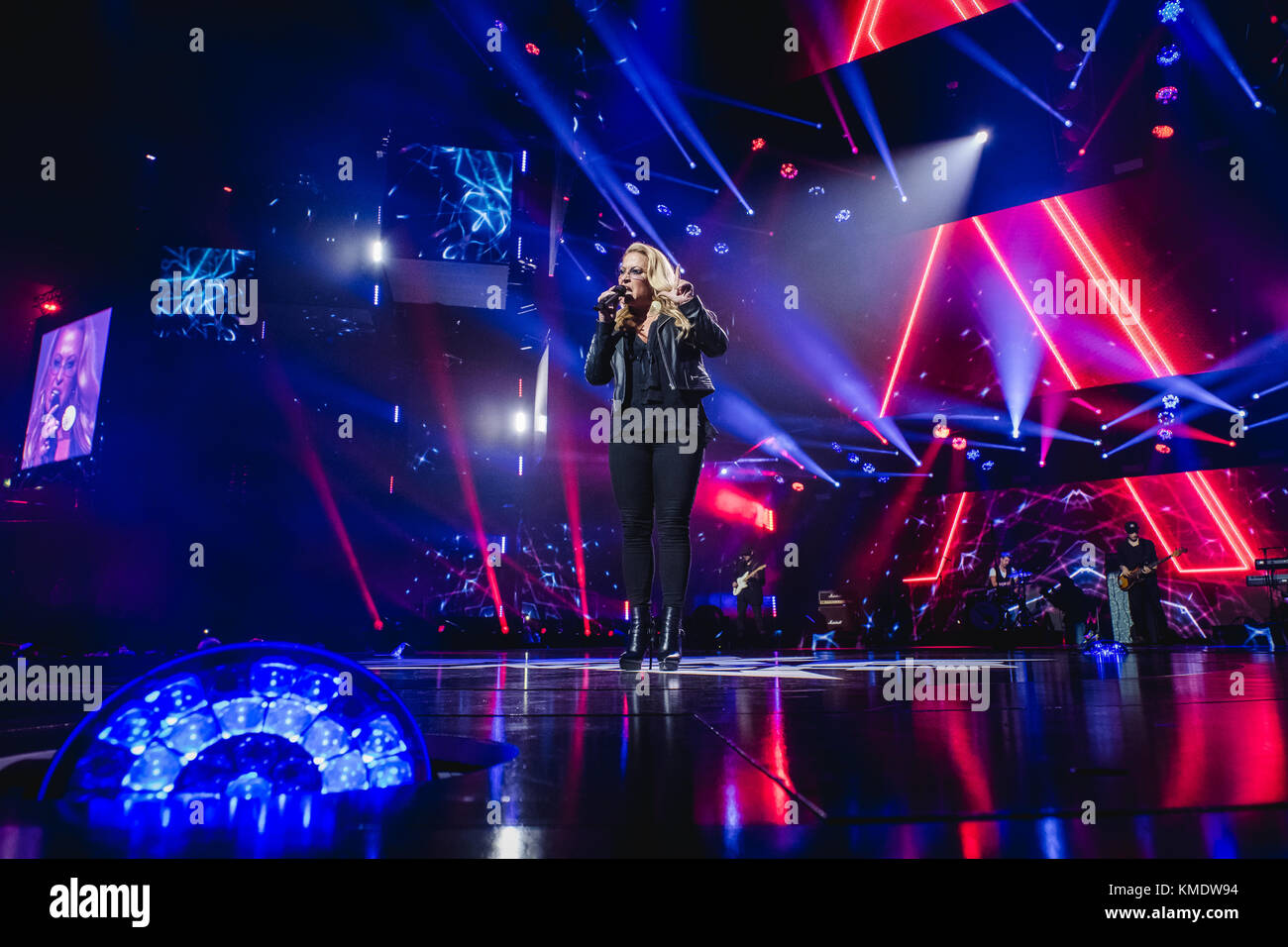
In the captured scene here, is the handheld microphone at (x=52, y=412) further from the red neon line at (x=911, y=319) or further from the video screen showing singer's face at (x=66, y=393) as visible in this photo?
the red neon line at (x=911, y=319)

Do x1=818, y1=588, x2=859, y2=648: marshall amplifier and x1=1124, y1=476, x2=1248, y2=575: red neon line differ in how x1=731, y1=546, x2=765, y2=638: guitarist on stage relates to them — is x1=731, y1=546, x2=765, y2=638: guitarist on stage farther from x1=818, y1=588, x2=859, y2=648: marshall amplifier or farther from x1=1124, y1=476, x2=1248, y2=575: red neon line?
x1=1124, y1=476, x2=1248, y2=575: red neon line

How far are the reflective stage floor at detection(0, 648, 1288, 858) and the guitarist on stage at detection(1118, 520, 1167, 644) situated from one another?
7571 millimetres

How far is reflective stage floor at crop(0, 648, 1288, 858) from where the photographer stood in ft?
1.87

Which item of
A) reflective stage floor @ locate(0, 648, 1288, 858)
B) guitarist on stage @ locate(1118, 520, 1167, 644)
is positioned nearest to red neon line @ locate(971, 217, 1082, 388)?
guitarist on stage @ locate(1118, 520, 1167, 644)

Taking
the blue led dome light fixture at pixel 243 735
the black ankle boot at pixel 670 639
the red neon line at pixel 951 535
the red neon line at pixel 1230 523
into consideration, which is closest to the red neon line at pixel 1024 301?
the red neon line at pixel 1230 523

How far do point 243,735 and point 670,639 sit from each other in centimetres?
192

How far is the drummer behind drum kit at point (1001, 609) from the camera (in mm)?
9812

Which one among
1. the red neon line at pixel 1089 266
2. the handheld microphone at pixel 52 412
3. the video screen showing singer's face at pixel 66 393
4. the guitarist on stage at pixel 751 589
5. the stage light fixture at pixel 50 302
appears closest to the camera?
the video screen showing singer's face at pixel 66 393

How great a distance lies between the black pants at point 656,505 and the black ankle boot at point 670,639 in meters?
0.04

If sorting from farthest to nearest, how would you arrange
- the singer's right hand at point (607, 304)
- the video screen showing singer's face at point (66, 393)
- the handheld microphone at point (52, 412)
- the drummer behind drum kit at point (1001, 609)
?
1. the drummer behind drum kit at point (1001, 609)
2. the handheld microphone at point (52, 412)
3. the video screen showing singer's face at point (66, 393)
4. the singer's right hand at point (607, 304)

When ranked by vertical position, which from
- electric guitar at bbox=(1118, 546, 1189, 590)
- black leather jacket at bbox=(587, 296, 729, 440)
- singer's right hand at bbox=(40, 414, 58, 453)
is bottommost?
electric guitar at bbox=(1118, 546, 1189, 590)

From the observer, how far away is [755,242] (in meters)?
10.1

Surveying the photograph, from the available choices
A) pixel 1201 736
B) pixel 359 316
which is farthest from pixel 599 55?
pixel 1201 736

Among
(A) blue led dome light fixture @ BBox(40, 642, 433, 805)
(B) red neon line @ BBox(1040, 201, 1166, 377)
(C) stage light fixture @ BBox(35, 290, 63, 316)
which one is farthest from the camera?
(B) red neon line @ BBox(1040, 201, 1166, 377)
